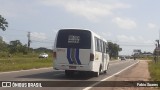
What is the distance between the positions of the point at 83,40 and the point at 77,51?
759mm

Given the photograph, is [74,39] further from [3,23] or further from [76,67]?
[3,23]

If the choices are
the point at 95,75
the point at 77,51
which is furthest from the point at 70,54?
the point at 95,75

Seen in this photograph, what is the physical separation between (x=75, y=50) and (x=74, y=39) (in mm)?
719

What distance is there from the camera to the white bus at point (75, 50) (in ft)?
78.2

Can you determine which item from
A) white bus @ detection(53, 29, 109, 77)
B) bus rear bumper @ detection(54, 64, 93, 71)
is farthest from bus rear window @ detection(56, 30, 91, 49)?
bus rear bumper @ detection(54, 64, 93, 71)

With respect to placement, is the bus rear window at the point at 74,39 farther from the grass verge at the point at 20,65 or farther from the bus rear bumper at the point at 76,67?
the grass verge at the point at 20,65

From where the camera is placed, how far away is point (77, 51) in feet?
78.4

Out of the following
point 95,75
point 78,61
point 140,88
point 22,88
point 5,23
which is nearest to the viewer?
point 22,88

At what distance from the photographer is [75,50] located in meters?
23.9

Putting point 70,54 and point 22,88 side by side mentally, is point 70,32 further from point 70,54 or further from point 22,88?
point 22,88

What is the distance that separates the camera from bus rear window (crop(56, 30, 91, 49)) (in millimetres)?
24047

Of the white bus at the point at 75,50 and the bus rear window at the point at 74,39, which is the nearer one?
the white bus at the point at 75,50

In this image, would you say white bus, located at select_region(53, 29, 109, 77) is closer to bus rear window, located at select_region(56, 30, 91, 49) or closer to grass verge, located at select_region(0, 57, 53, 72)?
bus rear window, located at select_region(56, 30, 91, 49)

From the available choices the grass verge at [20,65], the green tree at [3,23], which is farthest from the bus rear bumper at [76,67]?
the green tree at [3,23]
